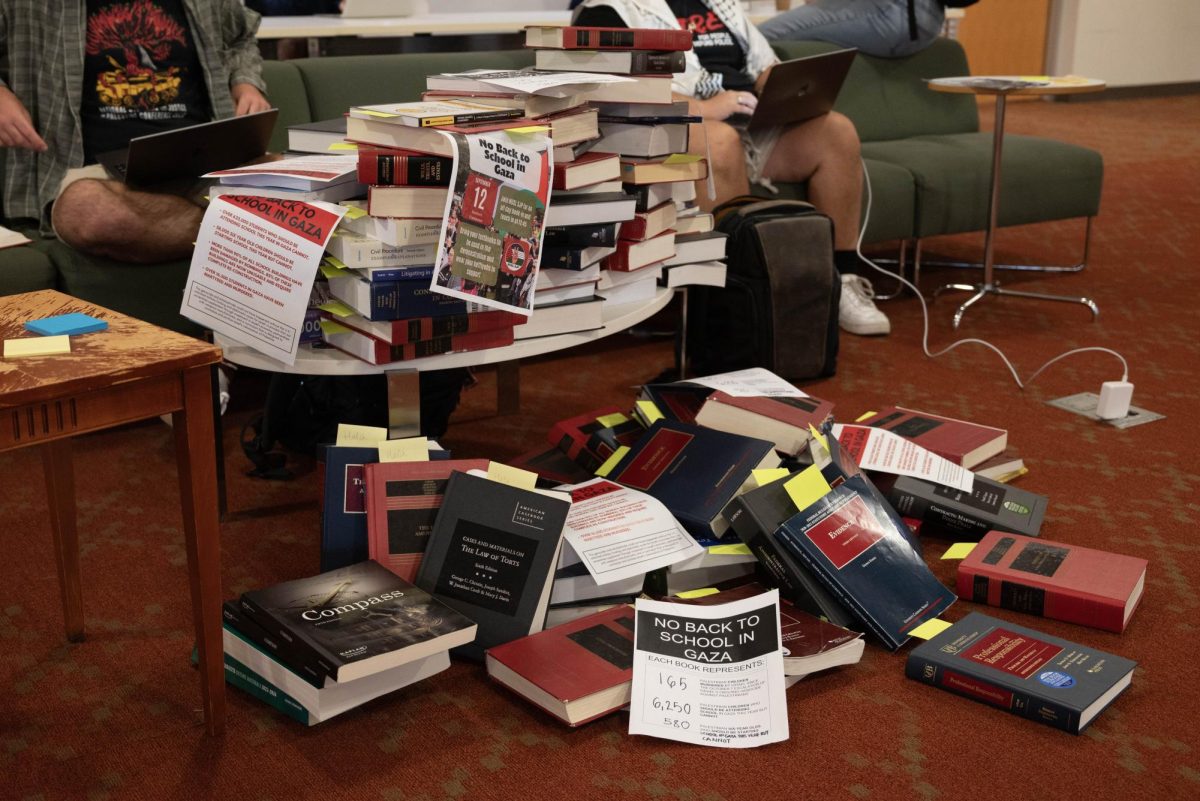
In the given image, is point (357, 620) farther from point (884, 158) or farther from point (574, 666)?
point (884, 158)

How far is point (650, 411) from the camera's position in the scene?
2.28 metres

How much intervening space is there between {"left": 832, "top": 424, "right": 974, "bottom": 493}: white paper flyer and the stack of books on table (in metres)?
0.90

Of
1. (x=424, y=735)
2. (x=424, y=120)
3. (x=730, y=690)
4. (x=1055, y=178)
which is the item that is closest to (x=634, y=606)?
(x=730, y=690)

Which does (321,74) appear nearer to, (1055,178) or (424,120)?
(424,120)

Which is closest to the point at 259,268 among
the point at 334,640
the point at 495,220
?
the point at 495,220

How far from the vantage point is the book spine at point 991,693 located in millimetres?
1549

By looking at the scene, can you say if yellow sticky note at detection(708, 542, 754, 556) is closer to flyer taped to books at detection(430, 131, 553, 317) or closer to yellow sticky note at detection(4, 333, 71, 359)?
flyer taped to books at detection(430, 131, 553, 317)

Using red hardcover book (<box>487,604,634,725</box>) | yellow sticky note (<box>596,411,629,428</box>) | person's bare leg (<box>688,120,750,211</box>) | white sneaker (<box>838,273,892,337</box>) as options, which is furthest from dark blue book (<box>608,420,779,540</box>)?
white sneaker (<box>838,273,892,337</box>)

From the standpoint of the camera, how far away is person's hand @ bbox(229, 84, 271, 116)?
2.80 meters

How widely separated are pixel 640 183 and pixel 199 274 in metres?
0.82

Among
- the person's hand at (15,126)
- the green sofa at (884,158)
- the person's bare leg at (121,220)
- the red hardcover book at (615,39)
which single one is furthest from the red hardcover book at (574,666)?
the person's hand at (15,126)

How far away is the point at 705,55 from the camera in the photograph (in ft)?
11.1

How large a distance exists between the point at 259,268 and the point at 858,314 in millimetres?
1947

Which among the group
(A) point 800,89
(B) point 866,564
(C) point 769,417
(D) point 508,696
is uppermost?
(A) point 800,89
